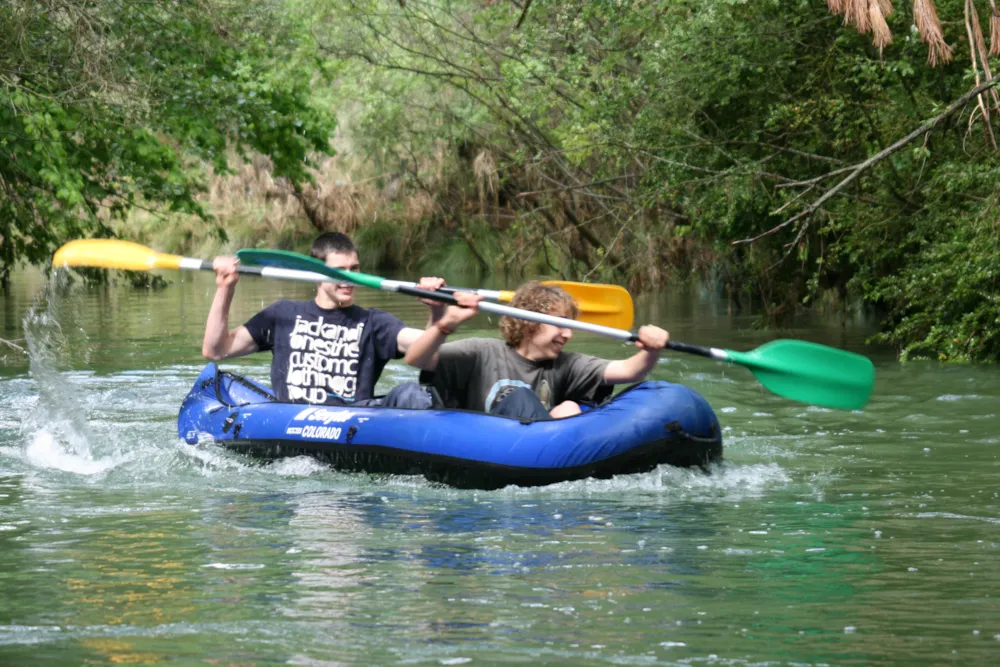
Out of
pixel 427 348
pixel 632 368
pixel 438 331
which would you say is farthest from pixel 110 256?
pixel 632 368

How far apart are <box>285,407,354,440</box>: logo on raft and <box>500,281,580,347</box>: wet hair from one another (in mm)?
815

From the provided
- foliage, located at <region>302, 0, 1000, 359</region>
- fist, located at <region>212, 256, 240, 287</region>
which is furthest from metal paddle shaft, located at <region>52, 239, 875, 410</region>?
foliage, located at <region>302, 0, 1000, 359</region>

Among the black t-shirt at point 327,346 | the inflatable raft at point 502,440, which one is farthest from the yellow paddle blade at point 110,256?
the inflatable raft at point 502,440

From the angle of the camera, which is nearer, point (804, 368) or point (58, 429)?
point (804, 368)

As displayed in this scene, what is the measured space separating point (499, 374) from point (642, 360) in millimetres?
657

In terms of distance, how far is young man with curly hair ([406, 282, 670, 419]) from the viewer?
6.39m

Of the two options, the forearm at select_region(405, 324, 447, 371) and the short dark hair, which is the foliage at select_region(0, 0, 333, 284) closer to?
the short dark hair

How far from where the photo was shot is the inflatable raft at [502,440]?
19.9ft

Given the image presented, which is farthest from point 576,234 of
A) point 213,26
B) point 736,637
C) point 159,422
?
point 736,637

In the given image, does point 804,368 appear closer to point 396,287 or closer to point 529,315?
point 529,315

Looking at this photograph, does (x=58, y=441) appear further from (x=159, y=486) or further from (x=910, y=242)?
(x=910, y=242)

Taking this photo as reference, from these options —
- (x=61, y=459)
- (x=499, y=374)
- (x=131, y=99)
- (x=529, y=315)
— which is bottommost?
(x=61, y=459)

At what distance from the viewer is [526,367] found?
6.56 m

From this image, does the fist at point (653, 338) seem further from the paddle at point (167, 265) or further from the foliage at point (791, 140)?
the foliage at point (791, 140)
